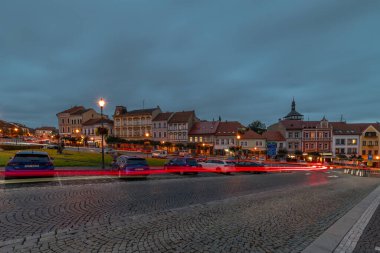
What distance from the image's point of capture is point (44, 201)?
345 inches

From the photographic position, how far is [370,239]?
20.1 ft

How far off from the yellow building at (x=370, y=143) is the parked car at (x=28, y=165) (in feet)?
244

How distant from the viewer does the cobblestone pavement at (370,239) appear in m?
5.48

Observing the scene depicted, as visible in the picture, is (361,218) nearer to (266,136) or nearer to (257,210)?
(257,210)

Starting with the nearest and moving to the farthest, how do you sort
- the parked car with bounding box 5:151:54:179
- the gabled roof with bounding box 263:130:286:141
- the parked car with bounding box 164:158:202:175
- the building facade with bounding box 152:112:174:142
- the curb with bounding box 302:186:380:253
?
the curb with bounding box 302:186:380:253
the parked car with bounding box 5:151:54:179
the parked car with bounding box 164:158:202:175
the gabled roof with bounding box 263:130:286:141
the building facade with bounding box 152:112:174:142

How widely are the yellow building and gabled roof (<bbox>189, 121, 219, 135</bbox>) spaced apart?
4069 cm

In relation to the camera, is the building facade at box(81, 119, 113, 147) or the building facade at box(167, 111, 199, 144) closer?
the building facade at box(167, 111, 199, 144)

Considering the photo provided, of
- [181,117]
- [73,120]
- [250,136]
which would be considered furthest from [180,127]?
[73,120]

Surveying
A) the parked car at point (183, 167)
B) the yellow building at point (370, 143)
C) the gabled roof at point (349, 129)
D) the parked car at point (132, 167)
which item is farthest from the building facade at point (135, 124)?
the yellow building at point (370, 143)

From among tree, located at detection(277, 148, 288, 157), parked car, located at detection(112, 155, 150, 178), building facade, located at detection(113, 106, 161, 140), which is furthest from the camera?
building facade, located at detection(113, 106, 161, 140)

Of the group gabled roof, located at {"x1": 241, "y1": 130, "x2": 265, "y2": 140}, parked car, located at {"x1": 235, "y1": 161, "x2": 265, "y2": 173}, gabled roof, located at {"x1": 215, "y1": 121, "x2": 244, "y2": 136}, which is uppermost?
gabled roof, located at {"x1": 215, "y1": 121, "x2": 244, "y2": 136}

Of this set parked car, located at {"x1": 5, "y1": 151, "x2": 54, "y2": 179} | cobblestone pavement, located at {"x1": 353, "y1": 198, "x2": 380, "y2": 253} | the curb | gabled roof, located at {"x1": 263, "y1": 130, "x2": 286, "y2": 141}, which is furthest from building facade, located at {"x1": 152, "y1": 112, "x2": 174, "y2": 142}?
cobblestone pavement, located at {"x1": 353, "y1": 198, "x2": 380, "y2": 253}

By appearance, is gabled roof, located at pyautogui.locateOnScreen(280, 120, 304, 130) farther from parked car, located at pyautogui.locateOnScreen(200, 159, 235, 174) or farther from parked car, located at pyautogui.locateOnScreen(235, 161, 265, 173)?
parked car, located at pyautogui.locateOnScreen(200, 159, 235, 174)

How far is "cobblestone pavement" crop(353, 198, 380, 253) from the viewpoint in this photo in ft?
18.0
